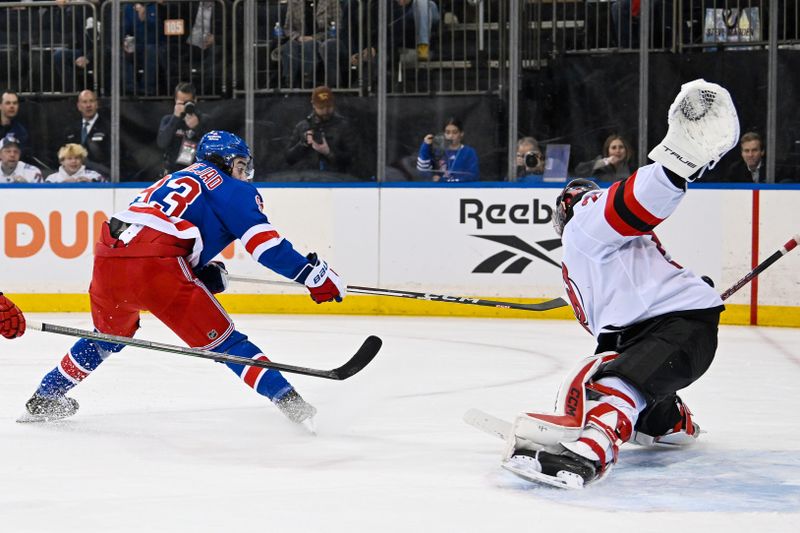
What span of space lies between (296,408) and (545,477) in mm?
1078

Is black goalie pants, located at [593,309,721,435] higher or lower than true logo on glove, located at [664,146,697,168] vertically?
lower

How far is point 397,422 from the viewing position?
13.1 feet

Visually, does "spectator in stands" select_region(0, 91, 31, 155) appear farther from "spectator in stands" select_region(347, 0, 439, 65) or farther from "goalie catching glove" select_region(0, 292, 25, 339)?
"goalie catching glove" select_region(0, 292, 25, 339)

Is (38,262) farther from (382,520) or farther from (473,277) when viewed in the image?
(382,520)

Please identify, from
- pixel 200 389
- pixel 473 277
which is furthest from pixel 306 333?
pixel 200 389

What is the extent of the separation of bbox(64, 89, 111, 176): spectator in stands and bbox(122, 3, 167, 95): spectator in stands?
26cm

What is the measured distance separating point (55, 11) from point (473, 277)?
3363 mm

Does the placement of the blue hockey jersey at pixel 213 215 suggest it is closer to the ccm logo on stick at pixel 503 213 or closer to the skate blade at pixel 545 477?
the skate blade at pixel 545 477

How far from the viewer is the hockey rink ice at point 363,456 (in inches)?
105

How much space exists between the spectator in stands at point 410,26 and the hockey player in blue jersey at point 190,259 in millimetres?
4355

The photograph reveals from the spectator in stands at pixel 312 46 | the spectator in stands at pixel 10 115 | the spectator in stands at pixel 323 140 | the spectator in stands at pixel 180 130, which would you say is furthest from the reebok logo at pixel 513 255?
the spectator in stands at pixel 10 115

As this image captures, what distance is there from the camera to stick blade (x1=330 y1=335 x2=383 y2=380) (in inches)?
142

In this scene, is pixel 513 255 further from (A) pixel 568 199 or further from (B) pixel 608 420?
(B) pixel 608 420

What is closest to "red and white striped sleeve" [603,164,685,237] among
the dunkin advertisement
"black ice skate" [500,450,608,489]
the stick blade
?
"black ice skate" [500,450,608,489]
